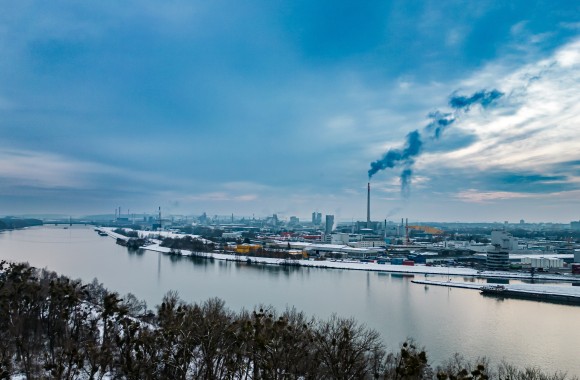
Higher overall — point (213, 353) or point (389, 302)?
point (213, 353)

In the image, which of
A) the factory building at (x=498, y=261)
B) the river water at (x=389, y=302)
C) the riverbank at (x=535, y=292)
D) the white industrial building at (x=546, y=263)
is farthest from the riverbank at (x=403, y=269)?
the riverbank at (x=535, y=292)

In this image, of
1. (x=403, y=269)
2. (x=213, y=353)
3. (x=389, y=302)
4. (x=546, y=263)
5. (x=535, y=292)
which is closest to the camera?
(x=213, y=353)

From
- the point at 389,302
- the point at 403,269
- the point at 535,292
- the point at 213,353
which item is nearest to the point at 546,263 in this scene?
the point at 403,269

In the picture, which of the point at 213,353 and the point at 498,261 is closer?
the point at 213,353

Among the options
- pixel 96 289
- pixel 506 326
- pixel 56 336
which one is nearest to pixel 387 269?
pixel 506 326

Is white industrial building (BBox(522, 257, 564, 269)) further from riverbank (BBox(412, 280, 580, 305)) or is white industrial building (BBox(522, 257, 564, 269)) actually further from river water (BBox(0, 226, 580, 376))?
river water (BBox(0, 226, 580, 376))

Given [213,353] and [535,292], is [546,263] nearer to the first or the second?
[535,292]

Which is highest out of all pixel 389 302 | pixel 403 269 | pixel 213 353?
pixel 213 353

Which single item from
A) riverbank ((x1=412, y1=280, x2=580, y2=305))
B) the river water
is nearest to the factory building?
the river water
